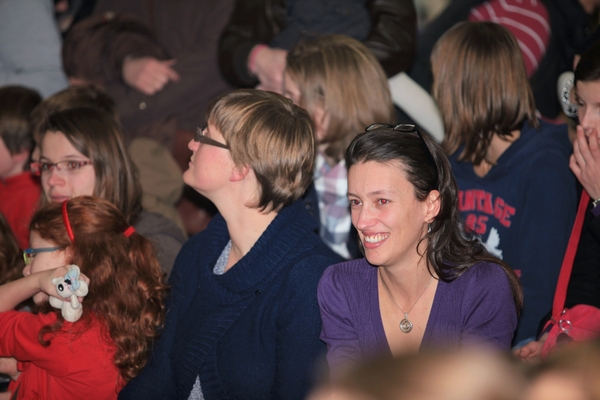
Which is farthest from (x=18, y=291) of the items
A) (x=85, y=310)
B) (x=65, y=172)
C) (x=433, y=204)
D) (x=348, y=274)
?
(x=433, y=204)

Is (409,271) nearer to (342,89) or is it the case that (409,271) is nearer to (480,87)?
(480,87)

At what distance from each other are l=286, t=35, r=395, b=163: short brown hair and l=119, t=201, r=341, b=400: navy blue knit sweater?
0.63 m

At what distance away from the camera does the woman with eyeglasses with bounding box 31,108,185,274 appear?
8.95 feet

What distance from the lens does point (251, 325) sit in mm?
2164

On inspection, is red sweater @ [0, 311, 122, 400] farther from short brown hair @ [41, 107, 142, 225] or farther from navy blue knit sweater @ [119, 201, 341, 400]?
short brown hair @ [41, 107, 142, 225]

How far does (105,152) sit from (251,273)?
955 millimetres

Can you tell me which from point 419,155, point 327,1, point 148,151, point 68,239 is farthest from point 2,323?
point 327,1

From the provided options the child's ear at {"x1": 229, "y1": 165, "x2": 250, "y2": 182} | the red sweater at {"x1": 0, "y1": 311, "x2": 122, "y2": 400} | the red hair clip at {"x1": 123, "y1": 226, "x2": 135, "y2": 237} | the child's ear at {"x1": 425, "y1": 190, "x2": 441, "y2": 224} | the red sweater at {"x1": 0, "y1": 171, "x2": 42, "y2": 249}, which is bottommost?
the red sweater at {"x1": 0, "y1": 171, "x2": 42, "y2": 249}

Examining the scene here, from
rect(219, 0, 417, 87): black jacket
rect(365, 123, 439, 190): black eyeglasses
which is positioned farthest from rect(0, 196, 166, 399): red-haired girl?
rect(219, 0, 417, 87): black jacket

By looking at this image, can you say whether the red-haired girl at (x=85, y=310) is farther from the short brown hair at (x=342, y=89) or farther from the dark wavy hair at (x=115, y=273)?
the short brown hair at (x=342, y=89)

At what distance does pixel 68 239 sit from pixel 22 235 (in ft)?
3.01

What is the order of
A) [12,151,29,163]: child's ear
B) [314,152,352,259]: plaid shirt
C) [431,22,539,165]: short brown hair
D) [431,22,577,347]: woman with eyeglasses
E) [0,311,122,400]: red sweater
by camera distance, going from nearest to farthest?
[0,311,122,400]: red sweater, [431,22,577,347]: woman with eyeglasses, [431,22,539,165]: short brown hair, [314,152,352,259]: plaid shirt, [12,151,29,163]: child's ear

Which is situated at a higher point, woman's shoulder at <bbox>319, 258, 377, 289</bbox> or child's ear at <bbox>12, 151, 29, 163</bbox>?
woman's shoulder at <bbox>319, 258, 377, 289</bbox>

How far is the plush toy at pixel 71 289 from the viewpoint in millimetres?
2082
